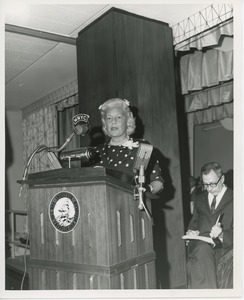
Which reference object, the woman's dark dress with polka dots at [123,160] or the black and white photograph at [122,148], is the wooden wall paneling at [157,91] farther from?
the woman's dark dress with polka dots at [123,160]

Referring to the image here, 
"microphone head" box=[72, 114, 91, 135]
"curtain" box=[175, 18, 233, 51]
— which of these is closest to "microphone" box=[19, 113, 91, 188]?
"microphone head" box=[72, 114, 91, 135]

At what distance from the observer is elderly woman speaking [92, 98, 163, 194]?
2.00 metres

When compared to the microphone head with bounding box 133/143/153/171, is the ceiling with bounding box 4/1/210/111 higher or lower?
higher

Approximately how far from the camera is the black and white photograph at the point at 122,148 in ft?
4.83

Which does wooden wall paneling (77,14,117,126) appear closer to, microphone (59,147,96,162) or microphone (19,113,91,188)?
microphone (19,113,91,188)

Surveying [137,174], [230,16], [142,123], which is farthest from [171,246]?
[230,16]

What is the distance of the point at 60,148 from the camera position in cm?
173

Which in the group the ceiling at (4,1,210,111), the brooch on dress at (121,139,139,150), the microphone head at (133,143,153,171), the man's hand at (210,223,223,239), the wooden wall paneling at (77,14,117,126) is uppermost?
the ceiling at (4,1,210,111)

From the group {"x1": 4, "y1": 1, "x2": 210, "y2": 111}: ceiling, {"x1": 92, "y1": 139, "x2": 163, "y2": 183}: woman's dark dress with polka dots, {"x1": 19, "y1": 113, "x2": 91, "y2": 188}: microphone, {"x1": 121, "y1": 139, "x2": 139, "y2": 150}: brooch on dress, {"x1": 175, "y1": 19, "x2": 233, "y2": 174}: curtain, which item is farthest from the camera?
{"x1": 175, "y1": 19, "x2": 233, "y2": 174}: curtain

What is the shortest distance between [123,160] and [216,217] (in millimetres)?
863

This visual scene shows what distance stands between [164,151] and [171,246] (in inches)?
30.5

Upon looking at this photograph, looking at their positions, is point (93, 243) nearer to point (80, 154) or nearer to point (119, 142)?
point (80, 154)

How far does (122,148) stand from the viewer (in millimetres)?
2078

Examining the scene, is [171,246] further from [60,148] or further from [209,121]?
[209,121]
